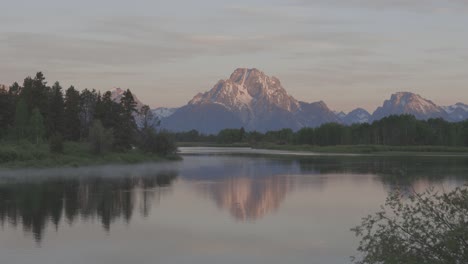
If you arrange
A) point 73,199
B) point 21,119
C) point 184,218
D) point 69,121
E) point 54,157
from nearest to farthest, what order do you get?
point 184,218 < point 73,199 < point 54,157 < point 21,119 < point 69,121

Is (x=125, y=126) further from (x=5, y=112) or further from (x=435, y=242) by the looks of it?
(x=435, y=242)

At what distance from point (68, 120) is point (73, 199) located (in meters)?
82.6

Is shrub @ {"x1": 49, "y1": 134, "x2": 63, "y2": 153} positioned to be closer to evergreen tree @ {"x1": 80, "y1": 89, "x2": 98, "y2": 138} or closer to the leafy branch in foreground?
evergreen tree @ {"x1": 80, "y1": 89, "x2": 98, "y2": 138}

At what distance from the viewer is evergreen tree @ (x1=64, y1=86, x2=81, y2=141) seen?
136375 mm

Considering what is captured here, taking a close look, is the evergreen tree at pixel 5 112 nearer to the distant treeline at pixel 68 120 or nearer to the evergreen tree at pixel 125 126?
the distant treeline at pixel 68 120

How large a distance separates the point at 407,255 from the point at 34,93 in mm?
130092

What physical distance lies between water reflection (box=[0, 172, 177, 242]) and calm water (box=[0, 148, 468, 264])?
97mm

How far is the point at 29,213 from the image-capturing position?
1877 inches

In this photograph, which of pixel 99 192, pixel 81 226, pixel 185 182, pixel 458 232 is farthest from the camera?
pixel 185 182

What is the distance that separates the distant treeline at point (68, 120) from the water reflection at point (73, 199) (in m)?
37.6

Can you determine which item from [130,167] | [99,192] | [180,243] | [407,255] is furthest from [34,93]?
[407,255]

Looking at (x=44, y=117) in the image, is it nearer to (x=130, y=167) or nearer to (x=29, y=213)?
(x=130, y=167)

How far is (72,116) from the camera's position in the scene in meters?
138

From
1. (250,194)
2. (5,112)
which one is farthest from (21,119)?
(250,194)
